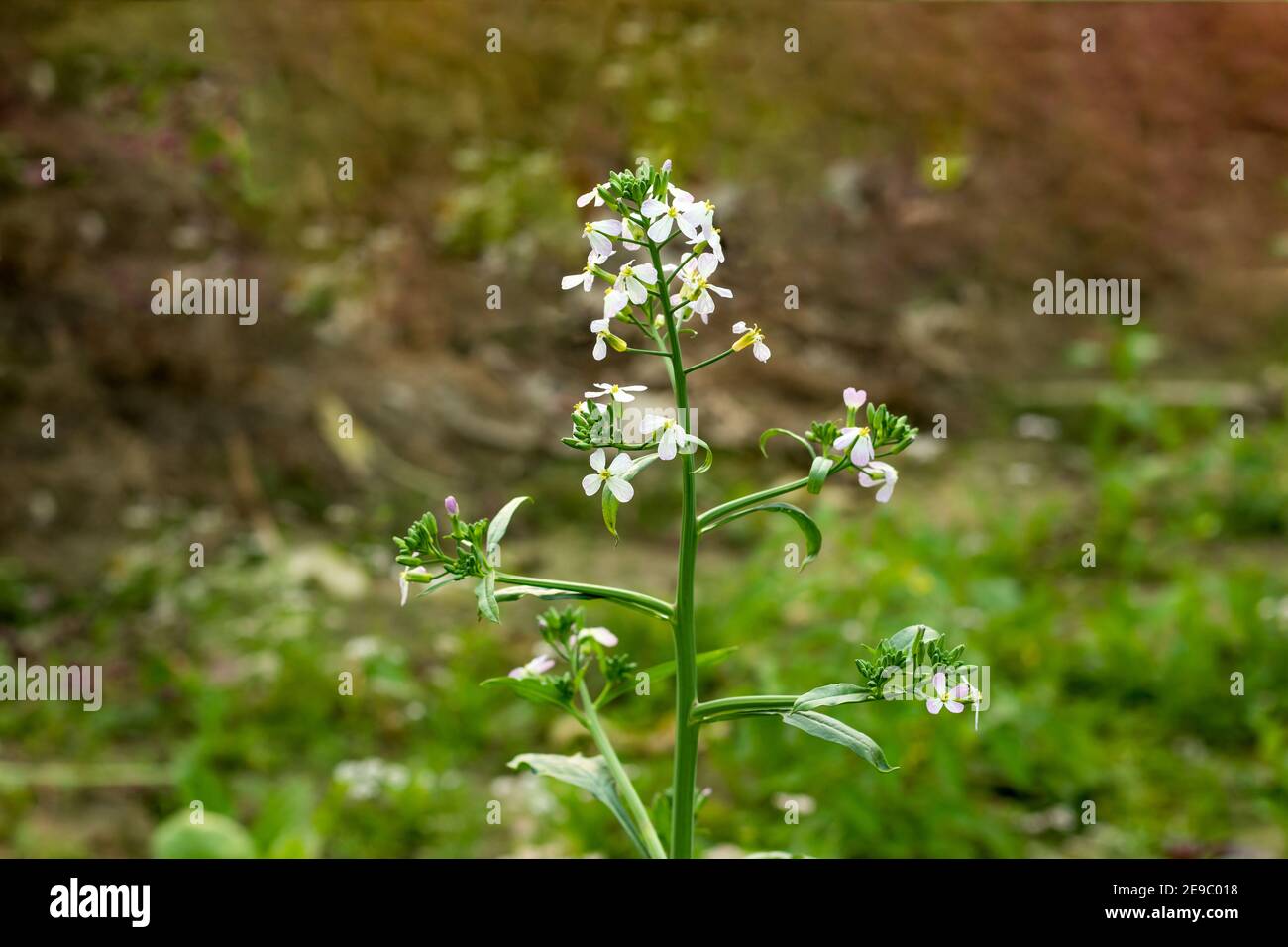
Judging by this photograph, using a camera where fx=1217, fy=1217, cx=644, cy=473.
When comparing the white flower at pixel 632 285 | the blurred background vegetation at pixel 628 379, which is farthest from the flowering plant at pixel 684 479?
the blurred background vegetation at pixel 628 379

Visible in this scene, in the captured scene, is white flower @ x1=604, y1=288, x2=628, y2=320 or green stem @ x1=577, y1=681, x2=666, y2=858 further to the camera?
green stem @ x1=577, y1=681, x2=666, y2=858

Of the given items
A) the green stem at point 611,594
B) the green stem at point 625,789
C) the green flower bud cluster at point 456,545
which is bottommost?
the green stem at point 625,789

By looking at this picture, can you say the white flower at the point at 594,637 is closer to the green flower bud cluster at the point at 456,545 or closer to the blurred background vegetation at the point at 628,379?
the green flower bud cluster at the point at 456,545

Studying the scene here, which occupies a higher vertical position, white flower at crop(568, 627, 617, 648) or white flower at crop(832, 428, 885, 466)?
white flower at crop(832, 428, 885, 466)

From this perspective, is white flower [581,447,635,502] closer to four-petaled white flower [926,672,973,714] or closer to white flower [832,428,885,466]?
white flower [832,428,885,466]

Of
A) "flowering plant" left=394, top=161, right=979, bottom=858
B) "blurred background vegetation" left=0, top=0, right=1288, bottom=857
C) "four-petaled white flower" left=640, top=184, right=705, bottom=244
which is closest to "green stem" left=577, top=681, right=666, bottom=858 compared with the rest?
"flowering plant" left=394, top=161, right=979, bottom=858

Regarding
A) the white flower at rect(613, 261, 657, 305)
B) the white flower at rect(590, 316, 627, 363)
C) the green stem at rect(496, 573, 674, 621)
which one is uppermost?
the white flower at rect(613, 261, 657, 305)
